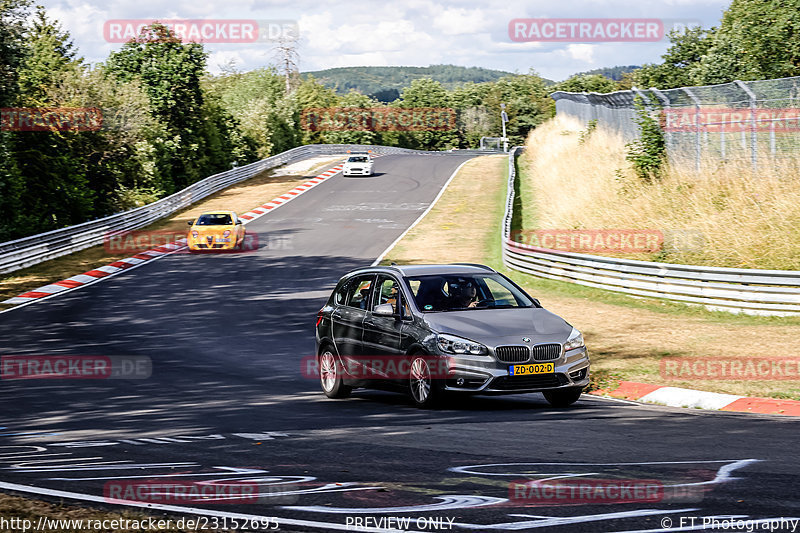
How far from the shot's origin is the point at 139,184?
49.4 m

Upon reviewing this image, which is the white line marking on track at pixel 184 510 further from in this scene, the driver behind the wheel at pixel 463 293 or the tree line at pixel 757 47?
the tree line at pixel 757 47

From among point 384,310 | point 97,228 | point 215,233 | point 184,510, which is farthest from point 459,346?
point 97,228

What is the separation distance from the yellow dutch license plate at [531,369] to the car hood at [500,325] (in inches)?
10.5

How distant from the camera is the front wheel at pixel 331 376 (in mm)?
12242

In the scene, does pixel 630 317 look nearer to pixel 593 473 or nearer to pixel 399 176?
pixel 593 473

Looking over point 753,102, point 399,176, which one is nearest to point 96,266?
point 753,102

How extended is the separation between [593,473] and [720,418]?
12.0ft
